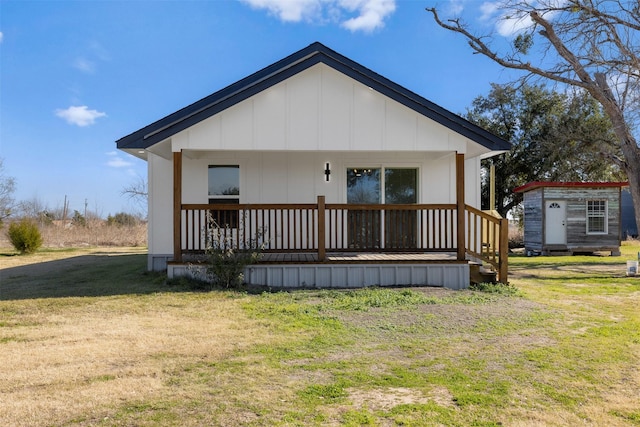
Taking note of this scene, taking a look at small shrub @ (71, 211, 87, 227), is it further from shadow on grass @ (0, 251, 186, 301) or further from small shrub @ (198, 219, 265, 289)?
small shrub @ (198, 219, 265, 289)

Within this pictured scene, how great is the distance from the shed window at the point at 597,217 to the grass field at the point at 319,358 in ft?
34.6

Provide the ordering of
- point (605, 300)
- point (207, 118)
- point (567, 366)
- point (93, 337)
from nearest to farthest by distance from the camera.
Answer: point (567, 366), point (93, 337), point (605, 300), point (207, 118)

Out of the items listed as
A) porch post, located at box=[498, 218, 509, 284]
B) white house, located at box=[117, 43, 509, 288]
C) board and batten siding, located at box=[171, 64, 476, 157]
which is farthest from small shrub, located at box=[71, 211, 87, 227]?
porch post, located at box=[498, 218, 509, 284]

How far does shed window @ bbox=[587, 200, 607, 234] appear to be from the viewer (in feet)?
55.5

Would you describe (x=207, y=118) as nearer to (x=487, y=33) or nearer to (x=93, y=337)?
(x=93, y=337)

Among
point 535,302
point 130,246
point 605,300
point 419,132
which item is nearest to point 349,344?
point 535,302

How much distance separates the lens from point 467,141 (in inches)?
340

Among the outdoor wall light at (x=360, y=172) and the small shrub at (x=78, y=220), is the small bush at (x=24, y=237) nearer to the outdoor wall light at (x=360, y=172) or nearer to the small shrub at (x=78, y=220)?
the small shrub at (x=78, y=220)

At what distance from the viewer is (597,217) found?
16.9m

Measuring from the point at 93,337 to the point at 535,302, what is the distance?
6.70 meters

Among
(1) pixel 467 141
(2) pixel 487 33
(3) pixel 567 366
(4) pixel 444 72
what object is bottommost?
(3) pixel 567 366

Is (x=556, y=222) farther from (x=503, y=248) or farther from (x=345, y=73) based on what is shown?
(x=345, y=73)

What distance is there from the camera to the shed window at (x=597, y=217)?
16.9 meters

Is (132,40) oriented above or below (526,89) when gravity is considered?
below
